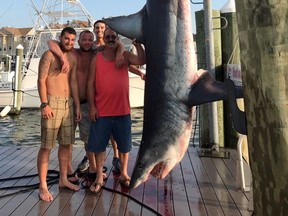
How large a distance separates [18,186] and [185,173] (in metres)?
1.75

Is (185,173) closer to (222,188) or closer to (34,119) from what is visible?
(222,188)

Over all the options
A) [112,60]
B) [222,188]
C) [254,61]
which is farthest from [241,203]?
[254,61]

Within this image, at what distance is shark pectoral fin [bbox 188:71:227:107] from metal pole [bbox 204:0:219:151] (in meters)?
2.55

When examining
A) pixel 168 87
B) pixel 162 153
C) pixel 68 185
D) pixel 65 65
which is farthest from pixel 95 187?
pixel 168 87

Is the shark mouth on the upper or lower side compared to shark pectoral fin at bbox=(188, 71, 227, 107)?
lower

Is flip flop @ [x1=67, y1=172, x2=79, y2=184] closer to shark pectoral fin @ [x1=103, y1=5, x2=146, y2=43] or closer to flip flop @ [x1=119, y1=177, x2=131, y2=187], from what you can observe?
flip flop @ [x1=119, y1=177, x2=131, y2=187]

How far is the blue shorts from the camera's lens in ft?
11.8

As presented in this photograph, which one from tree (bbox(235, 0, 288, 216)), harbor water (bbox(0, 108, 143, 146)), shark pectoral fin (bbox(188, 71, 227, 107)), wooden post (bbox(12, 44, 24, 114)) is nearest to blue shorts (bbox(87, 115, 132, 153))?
shark pectoral fin (bbox(188, 71, 227, 107))

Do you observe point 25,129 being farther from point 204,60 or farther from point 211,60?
point 211,60

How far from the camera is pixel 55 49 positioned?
11.6ft

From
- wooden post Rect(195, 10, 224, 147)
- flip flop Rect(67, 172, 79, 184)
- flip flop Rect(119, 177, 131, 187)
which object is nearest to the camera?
flip flop Rect(119, 177, 131, 187)

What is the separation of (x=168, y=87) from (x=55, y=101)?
1577 millimetres

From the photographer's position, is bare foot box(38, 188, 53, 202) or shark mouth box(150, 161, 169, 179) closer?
shark mouth box(150, 161, 169, 179)

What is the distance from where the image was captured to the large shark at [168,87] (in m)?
2.26
